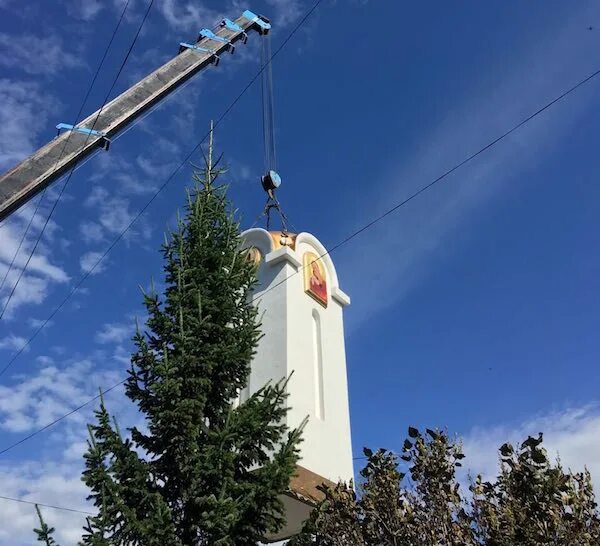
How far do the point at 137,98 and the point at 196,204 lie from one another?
3077 mm

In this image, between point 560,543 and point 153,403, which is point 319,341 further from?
point 560,543

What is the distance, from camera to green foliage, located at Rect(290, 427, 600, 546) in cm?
554

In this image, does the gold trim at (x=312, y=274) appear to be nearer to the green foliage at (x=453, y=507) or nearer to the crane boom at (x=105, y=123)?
the crane boom at (x=105, y=123)

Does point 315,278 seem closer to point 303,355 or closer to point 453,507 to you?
point 303,355

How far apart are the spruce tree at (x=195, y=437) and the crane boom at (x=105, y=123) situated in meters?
2.65

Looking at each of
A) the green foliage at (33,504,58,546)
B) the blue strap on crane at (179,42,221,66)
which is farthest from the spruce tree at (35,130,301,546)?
the blue strap on crane at (179,42,221,66)

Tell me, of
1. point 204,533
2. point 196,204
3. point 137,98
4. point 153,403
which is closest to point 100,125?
point 137,98

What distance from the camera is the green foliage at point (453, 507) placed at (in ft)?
18.2

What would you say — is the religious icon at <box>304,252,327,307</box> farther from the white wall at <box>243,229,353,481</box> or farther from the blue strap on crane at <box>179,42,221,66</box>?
the blue strap on crane at <box>179,42,221,66</box>

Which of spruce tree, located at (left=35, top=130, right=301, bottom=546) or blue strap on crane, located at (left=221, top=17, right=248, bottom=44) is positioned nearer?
spruce tree, located at (left=35, top=130, right=301, bottom=546)

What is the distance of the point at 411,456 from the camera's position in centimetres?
695

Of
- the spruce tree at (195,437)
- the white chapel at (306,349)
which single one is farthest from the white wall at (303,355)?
the spruce tree at (195,437)

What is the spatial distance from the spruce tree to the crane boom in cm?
Answer: 265

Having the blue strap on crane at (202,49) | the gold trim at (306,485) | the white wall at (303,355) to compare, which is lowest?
the gold trim at (306,485)
